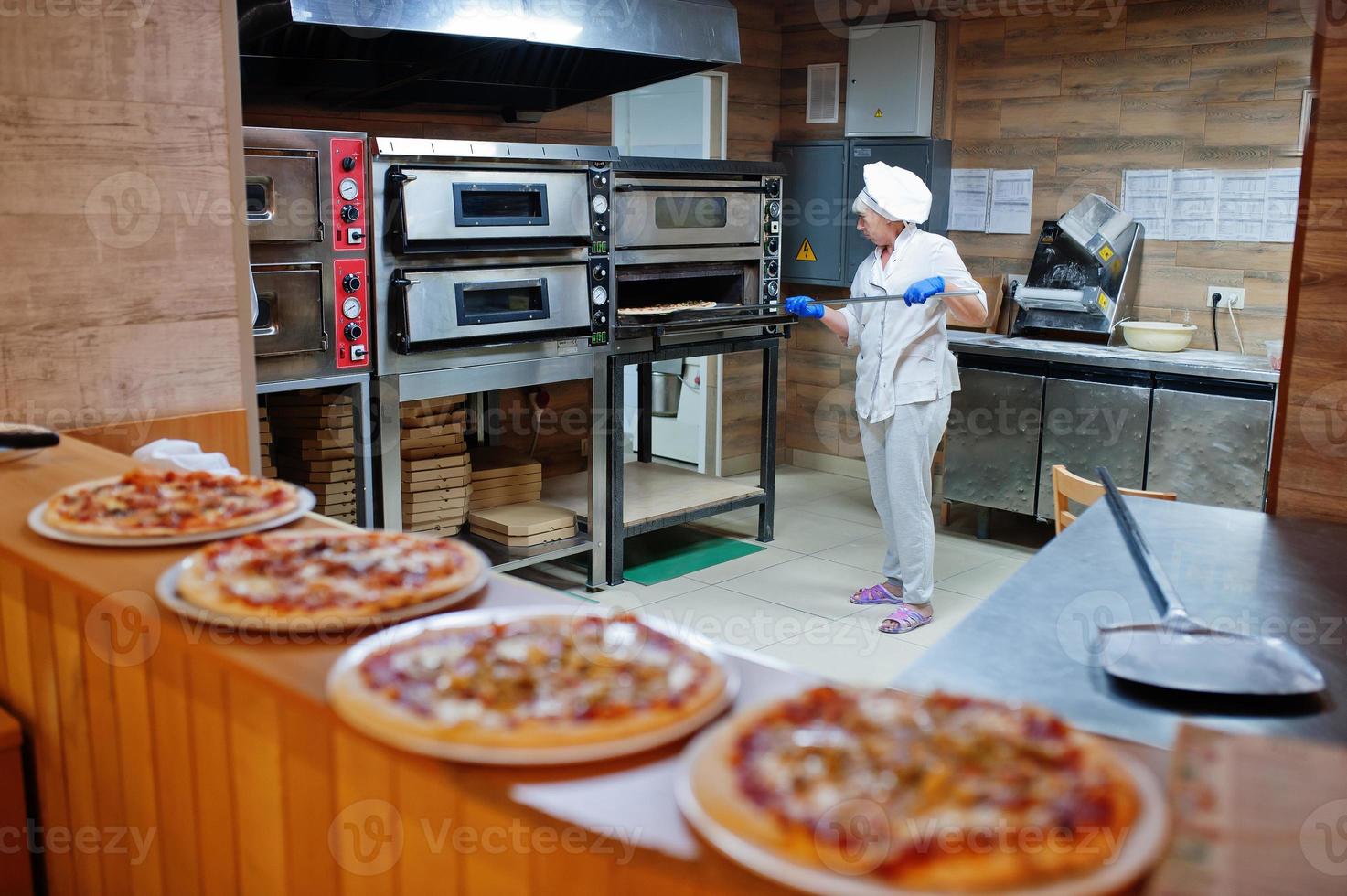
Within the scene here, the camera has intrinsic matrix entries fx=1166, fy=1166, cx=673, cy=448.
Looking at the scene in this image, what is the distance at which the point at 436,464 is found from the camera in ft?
14.7

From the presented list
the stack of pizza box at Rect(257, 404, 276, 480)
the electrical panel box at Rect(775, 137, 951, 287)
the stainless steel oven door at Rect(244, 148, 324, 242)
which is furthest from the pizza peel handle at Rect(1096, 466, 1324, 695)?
the electrical panel box at Rect(775, 137, 951, 287)

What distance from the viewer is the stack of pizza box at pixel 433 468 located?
445 centimetres

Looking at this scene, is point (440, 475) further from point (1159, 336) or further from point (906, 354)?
point (1159, 336)

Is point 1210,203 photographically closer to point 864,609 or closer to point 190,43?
point 864,609

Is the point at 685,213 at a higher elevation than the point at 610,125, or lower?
lower

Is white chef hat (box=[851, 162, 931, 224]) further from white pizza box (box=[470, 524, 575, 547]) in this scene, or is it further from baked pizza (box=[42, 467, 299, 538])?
baked pizza (box=[42, 467, 299, 538])

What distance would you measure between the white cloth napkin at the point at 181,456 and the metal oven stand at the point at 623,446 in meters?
2.20

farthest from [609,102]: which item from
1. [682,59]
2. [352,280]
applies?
[352,280]

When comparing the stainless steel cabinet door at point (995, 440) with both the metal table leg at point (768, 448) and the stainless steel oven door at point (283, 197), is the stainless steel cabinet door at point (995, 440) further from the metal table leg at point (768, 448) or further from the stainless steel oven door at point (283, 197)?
the stainless steel oven door at point (283, 197)

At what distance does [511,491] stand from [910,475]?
166 cm

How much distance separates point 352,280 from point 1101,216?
3479 mm

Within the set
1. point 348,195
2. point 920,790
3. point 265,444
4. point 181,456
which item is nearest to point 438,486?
point 265,444

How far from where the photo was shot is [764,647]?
4.09 metres

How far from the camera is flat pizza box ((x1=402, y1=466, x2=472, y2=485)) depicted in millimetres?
4426
